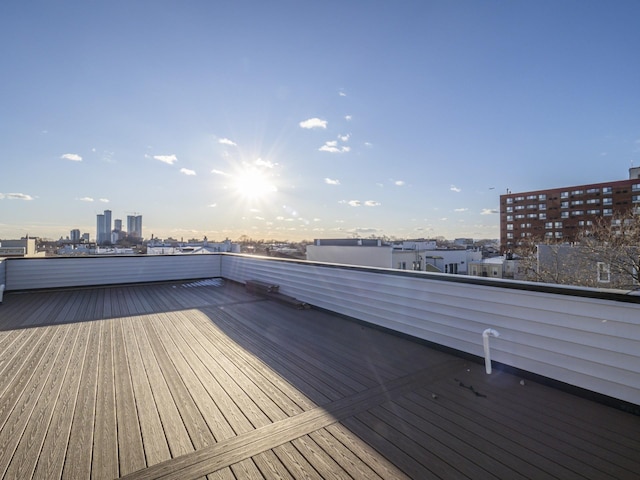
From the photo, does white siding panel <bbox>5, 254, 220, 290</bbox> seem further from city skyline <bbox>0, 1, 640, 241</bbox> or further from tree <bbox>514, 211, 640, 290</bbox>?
tree <bbox>514, 211, 640, 290</bbox>

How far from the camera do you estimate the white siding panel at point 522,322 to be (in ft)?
6.38

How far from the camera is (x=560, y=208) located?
5431 cm

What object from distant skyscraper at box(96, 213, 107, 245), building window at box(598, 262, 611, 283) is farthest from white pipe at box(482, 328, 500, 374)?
distant skyscraper at box(96, 213, 107, 245)

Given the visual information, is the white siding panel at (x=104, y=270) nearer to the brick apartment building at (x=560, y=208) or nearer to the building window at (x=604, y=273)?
the building window at (x=604, y=273)

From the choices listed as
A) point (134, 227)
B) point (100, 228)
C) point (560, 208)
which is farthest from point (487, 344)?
point (560, 208)

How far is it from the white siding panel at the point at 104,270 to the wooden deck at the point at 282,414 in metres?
4.16

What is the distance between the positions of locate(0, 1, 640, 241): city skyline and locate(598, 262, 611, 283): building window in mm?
5705

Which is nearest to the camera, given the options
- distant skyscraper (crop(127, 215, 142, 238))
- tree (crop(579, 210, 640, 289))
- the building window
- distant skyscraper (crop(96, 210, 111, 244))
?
tree (crop(579, 210, 640, 289))

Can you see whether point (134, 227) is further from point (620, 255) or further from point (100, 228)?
point (620, 255)

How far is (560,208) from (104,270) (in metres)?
70.2

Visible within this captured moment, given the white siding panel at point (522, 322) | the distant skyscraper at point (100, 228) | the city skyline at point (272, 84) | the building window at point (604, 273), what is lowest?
the building window at point (604, 273)

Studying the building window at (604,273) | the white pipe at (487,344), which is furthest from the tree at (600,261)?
the white pipe at (487,344)

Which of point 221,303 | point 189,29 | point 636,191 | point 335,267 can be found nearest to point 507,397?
point 335,267

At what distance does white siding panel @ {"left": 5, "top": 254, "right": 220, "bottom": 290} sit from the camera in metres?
6.37
